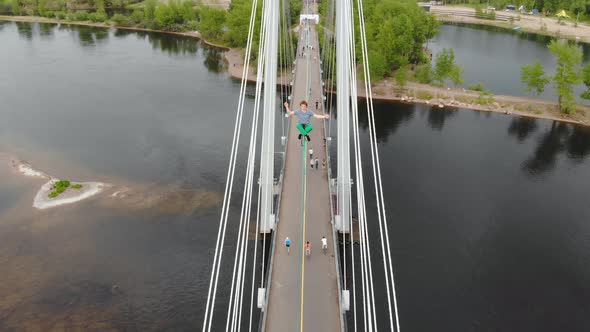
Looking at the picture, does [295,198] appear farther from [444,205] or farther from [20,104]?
[20,104]

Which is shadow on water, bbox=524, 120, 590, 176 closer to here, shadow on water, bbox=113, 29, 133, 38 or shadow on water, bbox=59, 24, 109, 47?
shadow on water, bbox=59, 24, 109, 47

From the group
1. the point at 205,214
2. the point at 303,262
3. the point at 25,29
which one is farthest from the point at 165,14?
the point at 303,262

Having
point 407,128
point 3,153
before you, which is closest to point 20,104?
point 3,153

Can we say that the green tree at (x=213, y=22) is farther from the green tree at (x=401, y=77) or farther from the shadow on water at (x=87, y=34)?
the green tree at (x=401, y=77)

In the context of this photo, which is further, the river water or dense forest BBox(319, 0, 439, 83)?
dense forest BBox(319, 0, 439, 83)

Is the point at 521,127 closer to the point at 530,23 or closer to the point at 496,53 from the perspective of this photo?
the point at 496,53

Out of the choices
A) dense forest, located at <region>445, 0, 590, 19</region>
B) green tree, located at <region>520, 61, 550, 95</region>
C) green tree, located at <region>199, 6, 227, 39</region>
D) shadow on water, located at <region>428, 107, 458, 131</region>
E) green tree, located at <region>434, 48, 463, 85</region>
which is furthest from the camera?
dense forest, located at <region>445, 0, 590, 19</region>

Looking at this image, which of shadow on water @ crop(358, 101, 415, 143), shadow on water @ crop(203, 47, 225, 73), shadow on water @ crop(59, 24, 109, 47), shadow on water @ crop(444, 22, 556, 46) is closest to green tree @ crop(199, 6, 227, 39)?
shadow on water @ crop(203, 47, 225, 73)
